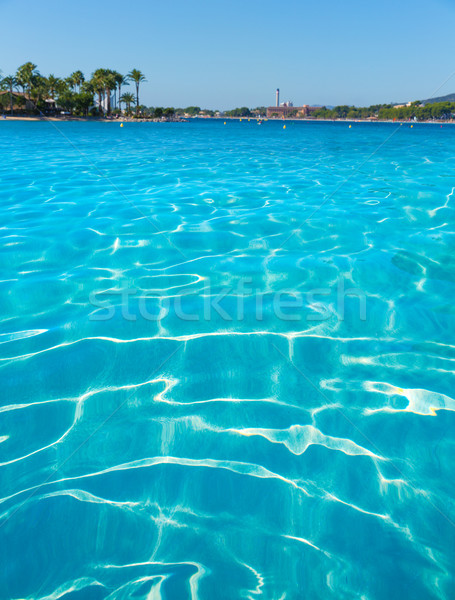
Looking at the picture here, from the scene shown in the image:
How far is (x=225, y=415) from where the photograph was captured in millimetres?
2936

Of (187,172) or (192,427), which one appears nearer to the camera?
(192,427)

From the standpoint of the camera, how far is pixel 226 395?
10.3 ft

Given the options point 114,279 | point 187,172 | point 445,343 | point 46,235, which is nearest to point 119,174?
point 187,172

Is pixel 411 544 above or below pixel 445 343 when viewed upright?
below

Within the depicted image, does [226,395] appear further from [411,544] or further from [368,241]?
[368,241]

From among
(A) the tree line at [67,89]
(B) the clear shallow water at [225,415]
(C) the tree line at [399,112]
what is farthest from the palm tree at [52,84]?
(C) the tree line at [399,112]

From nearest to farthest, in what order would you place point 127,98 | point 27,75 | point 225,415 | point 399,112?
1. point 225,415
2. point 27,75
3. point 127,98
4. point 399,112

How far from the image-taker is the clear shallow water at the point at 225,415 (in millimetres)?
2002

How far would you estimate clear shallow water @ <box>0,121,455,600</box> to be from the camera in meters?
2.00

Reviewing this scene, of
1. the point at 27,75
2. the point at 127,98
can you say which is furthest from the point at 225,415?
the point at 127,98

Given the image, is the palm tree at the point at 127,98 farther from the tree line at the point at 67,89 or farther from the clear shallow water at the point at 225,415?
the clear shallow water at the point at 225,415

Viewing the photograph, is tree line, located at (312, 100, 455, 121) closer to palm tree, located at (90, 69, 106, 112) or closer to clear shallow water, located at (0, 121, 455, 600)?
palm tree, located at (90, 69, 106, 112)

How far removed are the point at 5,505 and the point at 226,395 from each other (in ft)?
5.25

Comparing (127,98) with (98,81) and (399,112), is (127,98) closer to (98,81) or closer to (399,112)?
(98,81)
